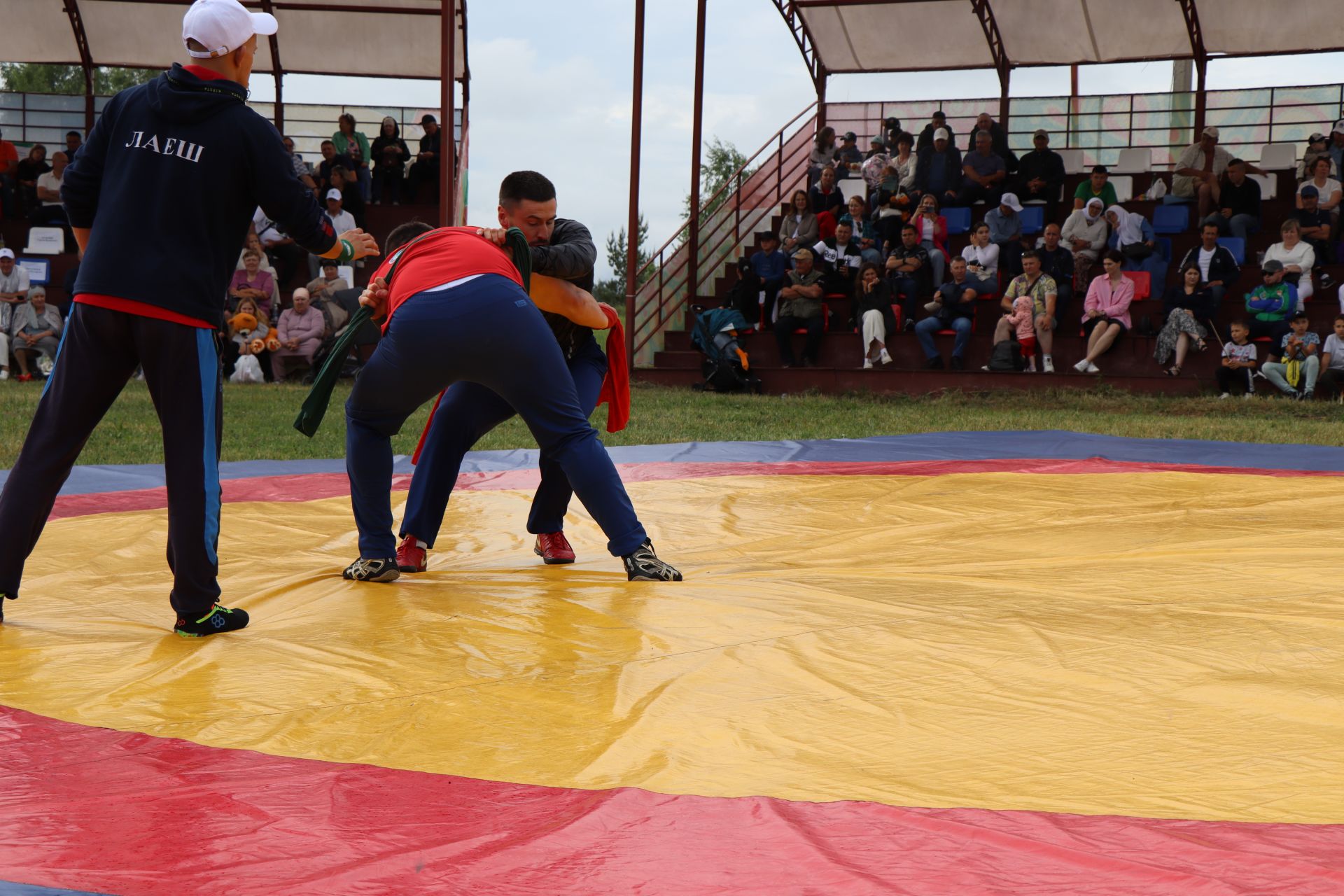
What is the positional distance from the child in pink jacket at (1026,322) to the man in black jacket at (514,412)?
28.6ft

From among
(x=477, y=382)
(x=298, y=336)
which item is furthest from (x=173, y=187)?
(x=298, y=336)

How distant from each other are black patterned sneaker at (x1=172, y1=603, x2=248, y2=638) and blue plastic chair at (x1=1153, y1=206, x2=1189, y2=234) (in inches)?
464

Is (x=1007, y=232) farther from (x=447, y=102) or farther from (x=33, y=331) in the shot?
(x=33, y=331)

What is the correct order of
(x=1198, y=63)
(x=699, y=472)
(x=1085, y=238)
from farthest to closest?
(x=1198, y=63), (x=1085, y=238), (x=699, y=472)

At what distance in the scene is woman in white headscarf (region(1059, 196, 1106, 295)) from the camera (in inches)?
484

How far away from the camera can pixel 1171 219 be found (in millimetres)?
12938

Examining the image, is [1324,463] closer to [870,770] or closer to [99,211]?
[870,770]

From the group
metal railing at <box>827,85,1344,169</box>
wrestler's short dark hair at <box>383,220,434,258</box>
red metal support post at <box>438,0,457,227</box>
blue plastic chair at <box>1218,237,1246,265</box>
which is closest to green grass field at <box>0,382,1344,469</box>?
red metal support post at <box>438,0,457,227</box>

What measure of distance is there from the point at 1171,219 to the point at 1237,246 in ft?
2.90

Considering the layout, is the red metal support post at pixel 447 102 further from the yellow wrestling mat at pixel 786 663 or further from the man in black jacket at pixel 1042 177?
the yellow wrestling mat at pixel 786 663

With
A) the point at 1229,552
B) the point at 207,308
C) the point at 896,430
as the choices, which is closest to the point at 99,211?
the point at 207,308

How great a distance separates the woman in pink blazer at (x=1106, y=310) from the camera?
11773mm

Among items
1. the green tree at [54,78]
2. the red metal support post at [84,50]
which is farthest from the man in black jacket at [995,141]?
the green tree at [54,78]

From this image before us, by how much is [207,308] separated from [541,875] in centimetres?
185
